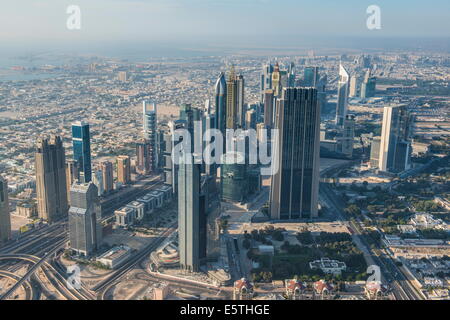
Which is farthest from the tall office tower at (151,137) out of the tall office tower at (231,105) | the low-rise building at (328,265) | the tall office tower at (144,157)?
the low-rise building at (328,265)

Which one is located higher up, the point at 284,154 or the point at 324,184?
the point at 284,154

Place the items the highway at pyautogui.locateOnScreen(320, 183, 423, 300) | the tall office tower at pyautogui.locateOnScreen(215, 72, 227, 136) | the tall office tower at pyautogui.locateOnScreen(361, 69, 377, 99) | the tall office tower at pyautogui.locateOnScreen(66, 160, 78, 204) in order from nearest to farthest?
the highway at pyautogui.locateOnScreen(320, 183, 423, 300) → the tall office tower at pyautogui.locateOnScreen(66, 160, 78, 204) → the tall office tower at pyautogui.locateOnScreen(215, 72, 227, 136) → the tall office tower at pyautogui.locateOnScreen(361, 69, 377, 99)

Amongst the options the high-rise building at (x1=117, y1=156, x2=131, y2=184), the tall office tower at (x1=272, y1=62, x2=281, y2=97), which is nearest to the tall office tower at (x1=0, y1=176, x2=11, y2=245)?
the high-rise building at (x1=117, y1=156, x2=131, y2=184)

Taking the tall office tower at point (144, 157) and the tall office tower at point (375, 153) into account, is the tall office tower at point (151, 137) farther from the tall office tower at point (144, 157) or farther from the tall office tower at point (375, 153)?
the tall office tower at point (375, 153)

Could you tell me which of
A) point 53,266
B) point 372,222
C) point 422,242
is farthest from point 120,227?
point 422,242

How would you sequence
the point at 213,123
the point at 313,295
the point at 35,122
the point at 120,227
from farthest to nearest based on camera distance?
the point at 35,122 < the point at 213,123 < the point at 120,227 < the point at 313,295

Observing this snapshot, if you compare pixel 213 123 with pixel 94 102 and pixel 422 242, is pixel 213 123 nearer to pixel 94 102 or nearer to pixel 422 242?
pixel 422 242

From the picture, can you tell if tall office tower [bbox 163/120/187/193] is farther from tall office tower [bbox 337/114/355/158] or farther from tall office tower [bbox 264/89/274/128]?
tall office tower [bbox 337/114/355/158]
